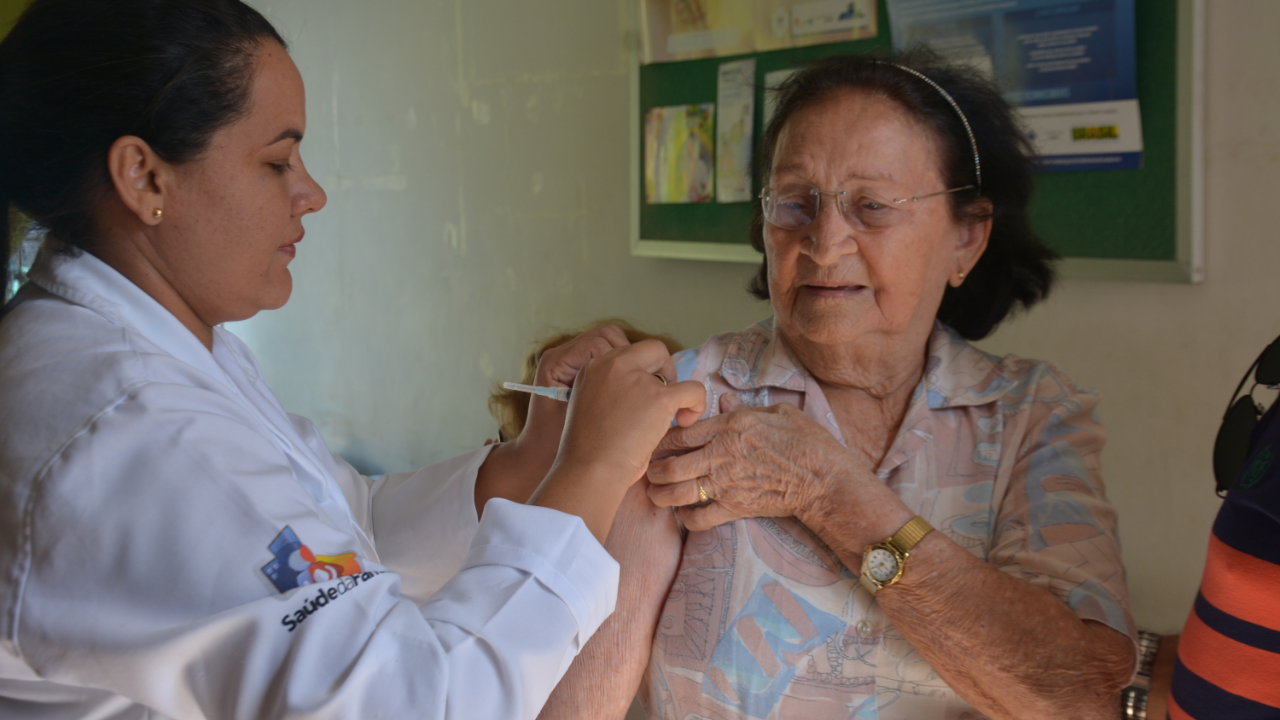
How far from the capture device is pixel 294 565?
930mm

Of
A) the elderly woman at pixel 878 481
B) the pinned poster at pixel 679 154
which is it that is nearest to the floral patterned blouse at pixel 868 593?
the elderly woman at pixel 878 481

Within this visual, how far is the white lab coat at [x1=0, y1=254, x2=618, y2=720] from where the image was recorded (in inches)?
34.9

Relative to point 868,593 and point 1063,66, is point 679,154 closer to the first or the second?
point 1063,66

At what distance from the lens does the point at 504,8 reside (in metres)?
3.52

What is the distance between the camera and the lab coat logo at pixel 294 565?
3.00 feet

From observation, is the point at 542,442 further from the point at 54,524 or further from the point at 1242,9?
the point at 1242,9

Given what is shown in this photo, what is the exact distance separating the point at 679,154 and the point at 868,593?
1.88 m

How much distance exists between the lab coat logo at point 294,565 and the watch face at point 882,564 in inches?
28.2

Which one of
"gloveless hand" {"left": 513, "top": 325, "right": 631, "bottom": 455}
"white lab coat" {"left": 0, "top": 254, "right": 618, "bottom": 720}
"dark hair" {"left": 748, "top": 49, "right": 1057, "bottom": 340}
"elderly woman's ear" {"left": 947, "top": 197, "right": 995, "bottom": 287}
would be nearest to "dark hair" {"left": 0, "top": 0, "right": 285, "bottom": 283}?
"white lab coat" {"left": 0, "top": 254, "right": 618, "bottom": 720}

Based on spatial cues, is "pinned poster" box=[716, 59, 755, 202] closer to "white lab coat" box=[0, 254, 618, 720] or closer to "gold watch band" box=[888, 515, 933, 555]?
→ "gold watch band" box=[888, 515, 933, 555]

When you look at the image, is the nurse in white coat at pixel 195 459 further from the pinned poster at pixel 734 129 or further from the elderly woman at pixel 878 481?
the pinned poster at pixel 734 129

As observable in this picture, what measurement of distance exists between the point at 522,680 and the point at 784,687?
Answer: 49 cm

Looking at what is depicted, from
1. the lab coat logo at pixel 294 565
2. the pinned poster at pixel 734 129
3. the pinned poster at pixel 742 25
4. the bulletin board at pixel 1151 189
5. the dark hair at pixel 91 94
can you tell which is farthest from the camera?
the pinned poster at pixel 734 129

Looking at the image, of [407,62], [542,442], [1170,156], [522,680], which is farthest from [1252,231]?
[407,62]
